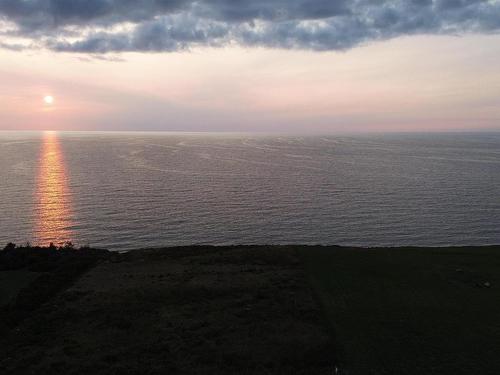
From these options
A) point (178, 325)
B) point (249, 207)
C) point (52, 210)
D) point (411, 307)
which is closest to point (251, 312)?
point (178, 325)

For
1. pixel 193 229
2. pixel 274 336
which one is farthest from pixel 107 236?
pixel 274 336

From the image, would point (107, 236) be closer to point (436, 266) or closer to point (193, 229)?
point (193, 229)

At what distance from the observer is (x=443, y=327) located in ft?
88.8

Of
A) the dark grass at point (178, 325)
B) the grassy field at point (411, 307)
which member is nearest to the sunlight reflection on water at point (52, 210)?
the dark grass at point (178, 325)

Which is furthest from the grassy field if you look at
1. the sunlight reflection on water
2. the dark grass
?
the sunlight reflection on water

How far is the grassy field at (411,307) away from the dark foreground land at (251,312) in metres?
0.10

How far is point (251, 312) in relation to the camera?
29.4 meters

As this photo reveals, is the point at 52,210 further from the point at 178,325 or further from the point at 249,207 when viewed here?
the point at 178,325

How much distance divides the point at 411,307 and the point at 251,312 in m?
11.5

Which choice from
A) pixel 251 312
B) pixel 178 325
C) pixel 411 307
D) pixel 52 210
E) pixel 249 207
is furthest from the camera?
pixel 249 207

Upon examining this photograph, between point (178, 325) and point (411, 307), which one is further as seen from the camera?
point (411, 307)

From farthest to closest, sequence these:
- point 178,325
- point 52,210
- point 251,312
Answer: point 52,210 < point 251,312 < point 178,325

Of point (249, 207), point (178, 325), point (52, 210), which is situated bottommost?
point (249, 207)

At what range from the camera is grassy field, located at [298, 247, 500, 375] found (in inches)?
924
